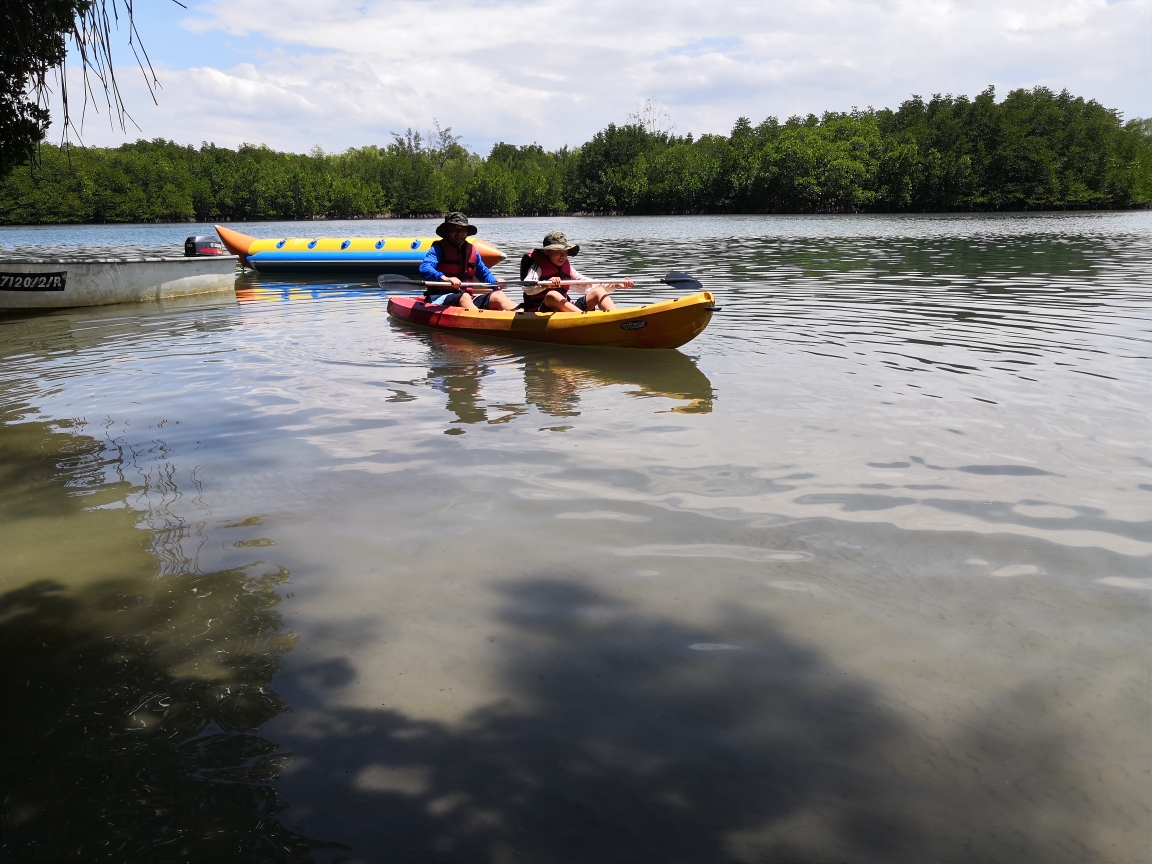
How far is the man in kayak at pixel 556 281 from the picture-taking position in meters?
9.20

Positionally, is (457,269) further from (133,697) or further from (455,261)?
(133,697)

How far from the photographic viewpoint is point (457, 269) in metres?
11.1

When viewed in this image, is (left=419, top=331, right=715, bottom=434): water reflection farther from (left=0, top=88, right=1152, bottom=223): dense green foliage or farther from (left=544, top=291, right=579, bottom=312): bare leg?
(left=0, top=88, right=1152, bottom=223): dense green foliage

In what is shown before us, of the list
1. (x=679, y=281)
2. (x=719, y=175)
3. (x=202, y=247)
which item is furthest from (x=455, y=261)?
(x=719, y=175)

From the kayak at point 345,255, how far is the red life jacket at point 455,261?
20.7ft

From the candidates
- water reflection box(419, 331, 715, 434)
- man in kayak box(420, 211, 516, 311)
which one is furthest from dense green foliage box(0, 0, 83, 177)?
man in kayak box(420, 211, 516, 311)

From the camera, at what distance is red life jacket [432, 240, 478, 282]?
36.1 feet

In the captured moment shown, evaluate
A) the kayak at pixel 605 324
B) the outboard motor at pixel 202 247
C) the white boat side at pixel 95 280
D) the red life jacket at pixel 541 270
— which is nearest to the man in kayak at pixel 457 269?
the kayak at pixel 605 324

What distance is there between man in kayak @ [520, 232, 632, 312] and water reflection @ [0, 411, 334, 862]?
573 cm

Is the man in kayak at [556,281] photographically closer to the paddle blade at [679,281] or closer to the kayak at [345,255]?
the paddle blade at [679,281]

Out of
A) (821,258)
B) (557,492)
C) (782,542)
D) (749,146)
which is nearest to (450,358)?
(557,492)

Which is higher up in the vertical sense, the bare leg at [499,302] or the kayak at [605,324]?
the bare leg at [499,302]

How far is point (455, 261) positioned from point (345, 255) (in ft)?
28.8

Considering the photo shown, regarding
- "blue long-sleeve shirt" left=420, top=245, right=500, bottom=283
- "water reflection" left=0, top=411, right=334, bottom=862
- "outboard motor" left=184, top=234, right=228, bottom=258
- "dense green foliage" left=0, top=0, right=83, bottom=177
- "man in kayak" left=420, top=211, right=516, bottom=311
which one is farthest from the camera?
"outboard motor" left=184, top=234, right=228, bottom=258
